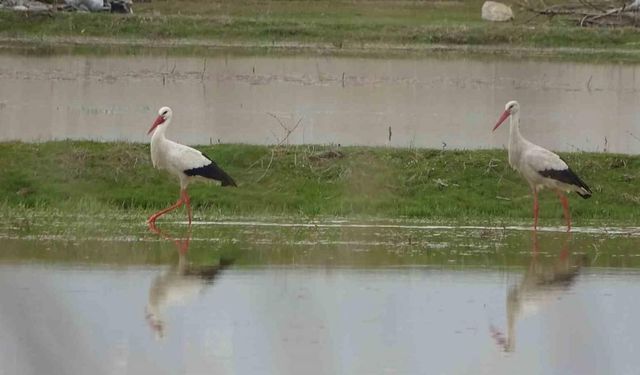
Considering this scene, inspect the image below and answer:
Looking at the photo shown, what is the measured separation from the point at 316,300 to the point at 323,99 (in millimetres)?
15232

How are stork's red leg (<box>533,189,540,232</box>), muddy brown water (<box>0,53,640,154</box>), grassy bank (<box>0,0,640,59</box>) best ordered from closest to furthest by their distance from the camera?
stork's red leg (<box>533,189,540,232</box>)
muddy brown water (<box>0,53,640,154</box>)
grassy bank (<box>0,0,640,59</box>)

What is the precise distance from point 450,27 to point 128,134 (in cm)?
1912

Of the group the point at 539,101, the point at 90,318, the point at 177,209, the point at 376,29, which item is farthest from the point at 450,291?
the point at 376,29

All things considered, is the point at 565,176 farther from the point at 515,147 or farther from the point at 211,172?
the point at 211,172

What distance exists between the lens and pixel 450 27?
38.9 metres

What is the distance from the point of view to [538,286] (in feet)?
40.2

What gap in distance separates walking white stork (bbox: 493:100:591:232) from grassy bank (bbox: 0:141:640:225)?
0.34 m

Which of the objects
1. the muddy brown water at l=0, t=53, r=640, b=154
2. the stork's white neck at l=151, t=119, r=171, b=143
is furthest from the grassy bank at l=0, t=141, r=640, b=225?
the muddy brown water at l=0, t=53, r=640, b=154

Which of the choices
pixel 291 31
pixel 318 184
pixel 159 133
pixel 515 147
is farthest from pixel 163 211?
pixel 291 31

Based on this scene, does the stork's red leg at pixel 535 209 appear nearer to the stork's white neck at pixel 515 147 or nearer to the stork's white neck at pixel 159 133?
the stork's white neck at pixel 515 147

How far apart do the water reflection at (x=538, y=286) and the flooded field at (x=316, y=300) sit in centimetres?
2

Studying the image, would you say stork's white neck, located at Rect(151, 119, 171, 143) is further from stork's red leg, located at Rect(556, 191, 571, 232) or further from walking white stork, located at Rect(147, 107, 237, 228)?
stork's red leg, located at Rect(556, 191, 571, 232)

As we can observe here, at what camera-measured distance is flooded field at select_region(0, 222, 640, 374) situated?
958 centimetres

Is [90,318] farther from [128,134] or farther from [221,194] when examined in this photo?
[128,134]
